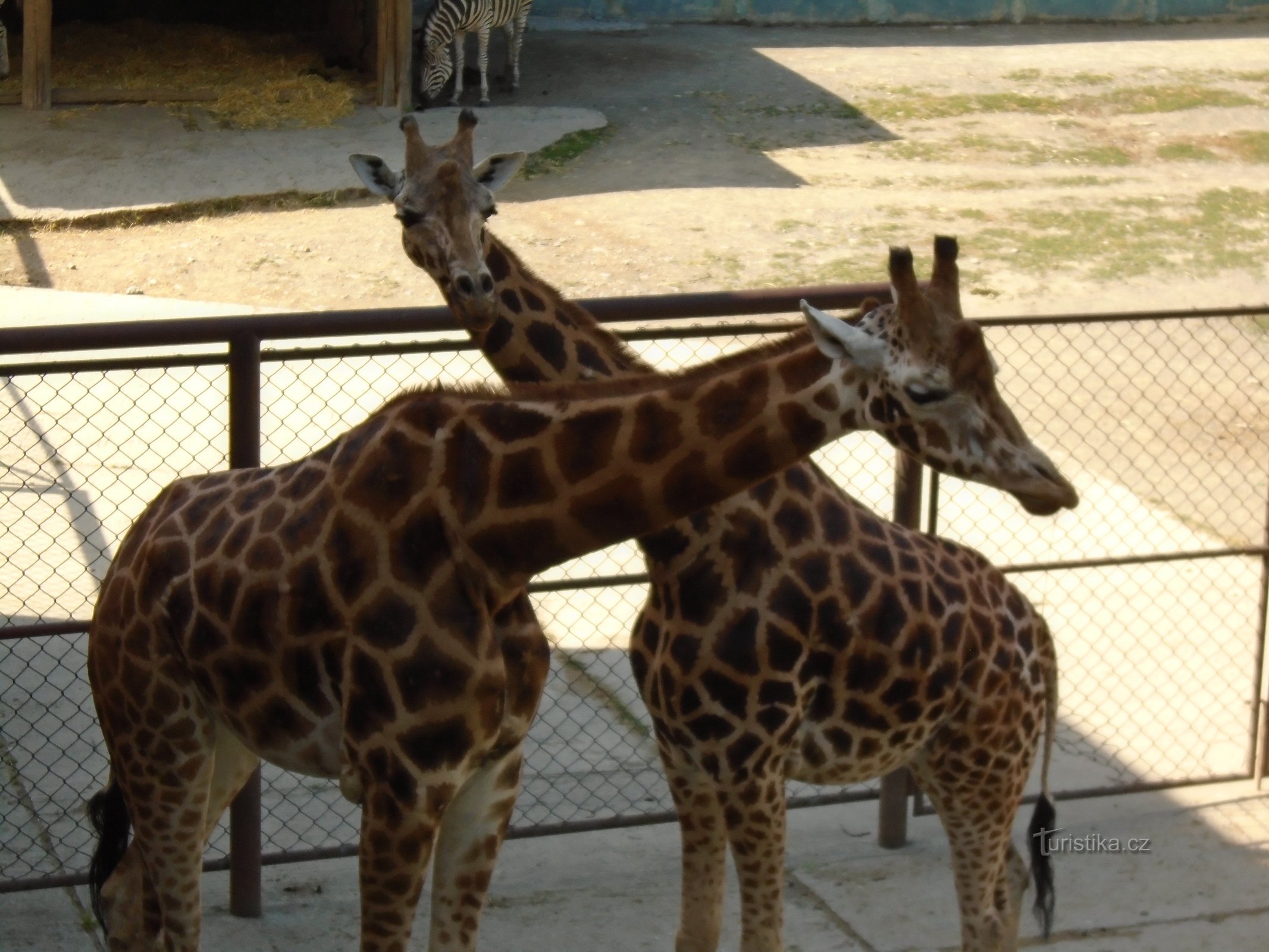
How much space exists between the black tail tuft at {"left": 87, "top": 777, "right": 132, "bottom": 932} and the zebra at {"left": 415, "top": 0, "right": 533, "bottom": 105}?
1394cm

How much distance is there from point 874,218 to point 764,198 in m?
1.11

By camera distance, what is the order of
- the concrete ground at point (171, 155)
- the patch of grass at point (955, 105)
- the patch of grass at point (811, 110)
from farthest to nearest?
the patch of grass at point (955, 105)
the patch of grass at point (811, 110)
the concrete ground at point (171, 155)

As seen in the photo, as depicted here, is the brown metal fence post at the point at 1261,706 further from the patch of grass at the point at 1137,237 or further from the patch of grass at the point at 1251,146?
the patch of grass at the point at 1251,146

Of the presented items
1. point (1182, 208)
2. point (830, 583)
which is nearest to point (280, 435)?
point (830, 583)

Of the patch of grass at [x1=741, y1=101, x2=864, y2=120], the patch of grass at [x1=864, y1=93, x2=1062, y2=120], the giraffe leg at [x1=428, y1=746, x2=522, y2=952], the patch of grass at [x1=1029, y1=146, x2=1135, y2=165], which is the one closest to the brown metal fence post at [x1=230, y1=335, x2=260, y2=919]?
the giraffe leg at [x1=428, y1=746, x2=522, y2=952]

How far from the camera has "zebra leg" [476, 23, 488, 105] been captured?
17.5 meters

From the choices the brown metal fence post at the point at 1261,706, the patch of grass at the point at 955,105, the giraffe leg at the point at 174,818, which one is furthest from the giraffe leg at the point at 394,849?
the patch of grass at the point at 955,105

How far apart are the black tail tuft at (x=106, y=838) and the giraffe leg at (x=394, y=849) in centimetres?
90

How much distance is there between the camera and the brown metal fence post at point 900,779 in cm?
549

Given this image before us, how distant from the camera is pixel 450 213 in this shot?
201 inches

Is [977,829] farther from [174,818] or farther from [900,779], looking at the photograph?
[174,818]

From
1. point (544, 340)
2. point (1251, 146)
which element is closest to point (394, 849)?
point (544, 340)

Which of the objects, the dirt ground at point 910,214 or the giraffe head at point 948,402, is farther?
the dirt ground at point 910,214

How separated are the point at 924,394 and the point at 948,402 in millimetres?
58
